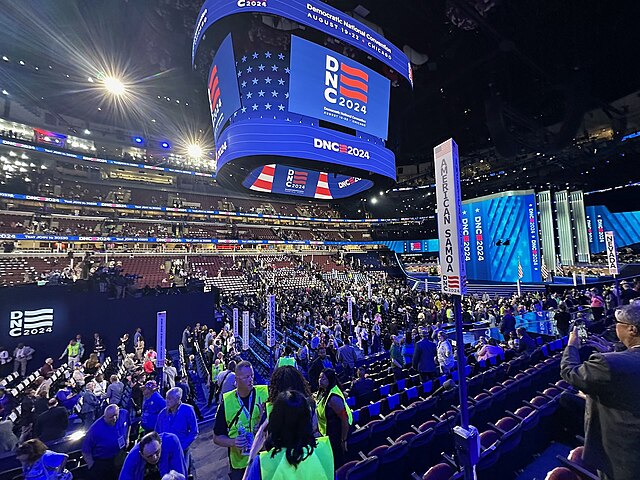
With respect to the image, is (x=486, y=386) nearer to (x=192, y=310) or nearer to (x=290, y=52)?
(x=290, y=52)

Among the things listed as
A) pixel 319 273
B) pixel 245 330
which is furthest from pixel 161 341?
pixel 319 273

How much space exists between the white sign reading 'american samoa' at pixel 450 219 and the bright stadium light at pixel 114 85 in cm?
1932

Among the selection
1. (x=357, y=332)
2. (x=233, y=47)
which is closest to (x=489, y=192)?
(x=357, y=332)

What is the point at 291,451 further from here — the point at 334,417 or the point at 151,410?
the point at 151,410

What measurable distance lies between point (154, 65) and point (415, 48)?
1143cm

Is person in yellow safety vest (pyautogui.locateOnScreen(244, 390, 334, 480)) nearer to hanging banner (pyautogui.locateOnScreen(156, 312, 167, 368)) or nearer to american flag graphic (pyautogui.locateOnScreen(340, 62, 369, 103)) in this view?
hanging banner (pyautogui.locateOnScreen(156, 312, 167, 368))

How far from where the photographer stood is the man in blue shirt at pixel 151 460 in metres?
2.35

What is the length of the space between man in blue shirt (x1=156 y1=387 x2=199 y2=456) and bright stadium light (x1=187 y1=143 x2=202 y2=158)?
28.9 meters

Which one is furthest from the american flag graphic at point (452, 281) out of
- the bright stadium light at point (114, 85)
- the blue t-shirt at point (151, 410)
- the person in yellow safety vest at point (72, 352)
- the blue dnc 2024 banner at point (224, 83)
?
the bright stadium light at point (114, 85)

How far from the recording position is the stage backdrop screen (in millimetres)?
20422

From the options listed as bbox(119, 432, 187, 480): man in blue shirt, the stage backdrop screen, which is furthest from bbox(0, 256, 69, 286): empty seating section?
the stage backdrop screen

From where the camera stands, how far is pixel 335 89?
723 centimetres

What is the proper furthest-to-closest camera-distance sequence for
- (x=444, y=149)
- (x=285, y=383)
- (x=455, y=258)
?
(x=444, y=149), (x=455, y=258), (x=285, y=383)

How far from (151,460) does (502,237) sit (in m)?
24.3
